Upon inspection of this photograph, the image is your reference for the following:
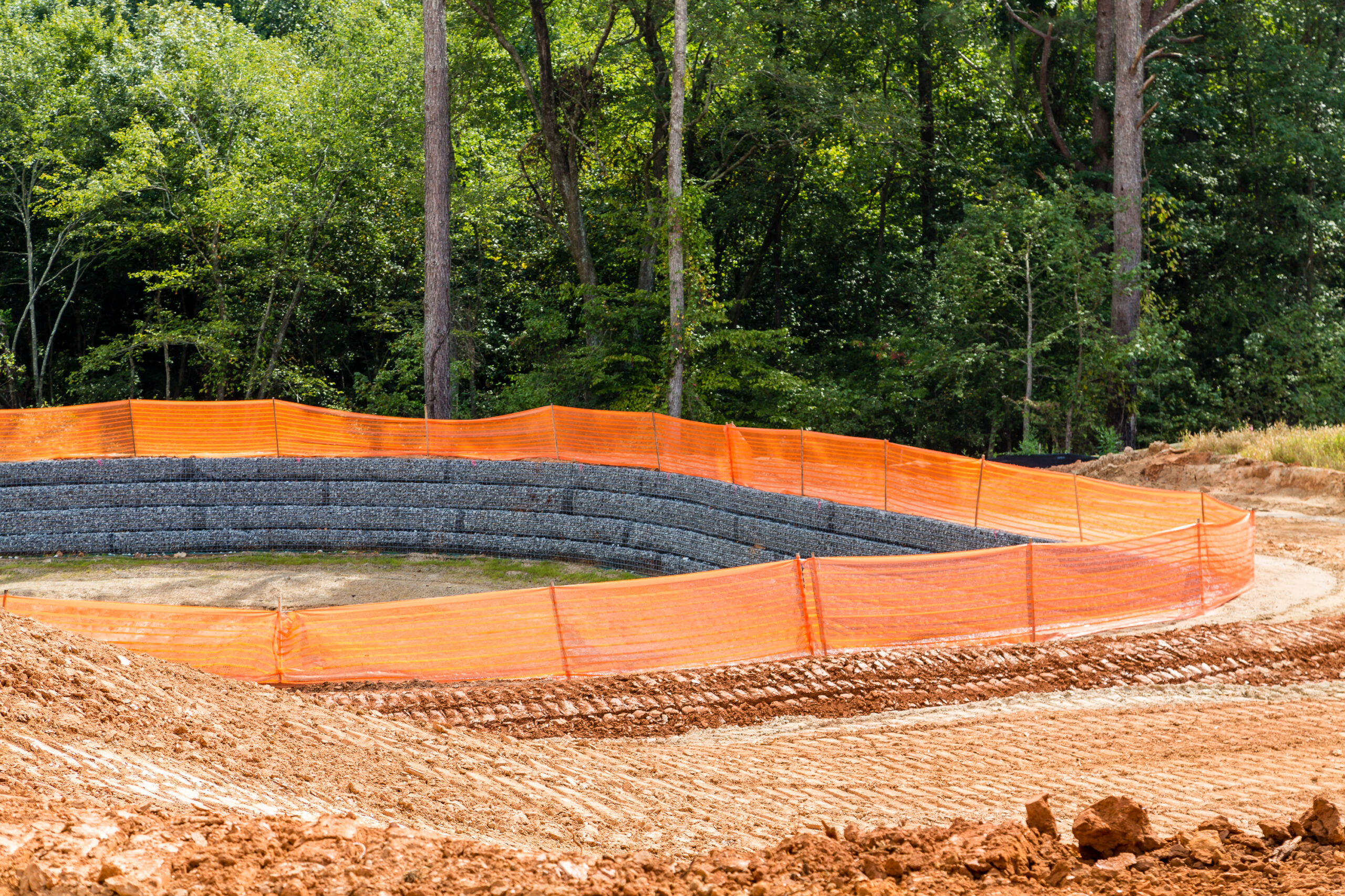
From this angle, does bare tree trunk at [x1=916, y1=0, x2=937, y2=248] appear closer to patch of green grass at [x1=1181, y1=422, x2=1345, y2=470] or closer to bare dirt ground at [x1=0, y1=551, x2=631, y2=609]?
patch of green grass at [x1=1181, y1=422, x2=1345, y2=470]

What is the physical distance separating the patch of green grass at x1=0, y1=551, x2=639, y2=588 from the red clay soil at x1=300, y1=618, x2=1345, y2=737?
6.03 meters

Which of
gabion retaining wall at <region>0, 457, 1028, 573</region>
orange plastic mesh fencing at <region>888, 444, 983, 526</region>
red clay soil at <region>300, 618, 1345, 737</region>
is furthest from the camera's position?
gabion retaining wall at <region>0, 457, 1028, 573</region>

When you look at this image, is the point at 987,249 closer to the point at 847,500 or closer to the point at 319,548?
the point at 847,500

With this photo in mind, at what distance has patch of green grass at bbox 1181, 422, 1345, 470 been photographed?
1755 cm

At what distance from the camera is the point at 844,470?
1380 centimetres

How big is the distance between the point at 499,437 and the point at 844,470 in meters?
6.46

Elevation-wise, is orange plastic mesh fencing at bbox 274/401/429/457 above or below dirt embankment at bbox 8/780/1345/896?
above

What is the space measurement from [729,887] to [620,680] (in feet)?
14.7

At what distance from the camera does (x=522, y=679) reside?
9.06 meters

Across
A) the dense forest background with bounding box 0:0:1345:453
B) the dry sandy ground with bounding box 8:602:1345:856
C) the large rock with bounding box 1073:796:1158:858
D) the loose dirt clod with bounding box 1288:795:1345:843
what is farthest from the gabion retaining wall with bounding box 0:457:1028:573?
the loose dirt clod with bounding box 1288:795:1345:843

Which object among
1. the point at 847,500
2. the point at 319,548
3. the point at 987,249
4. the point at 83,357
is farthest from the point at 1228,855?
the point at 83,357

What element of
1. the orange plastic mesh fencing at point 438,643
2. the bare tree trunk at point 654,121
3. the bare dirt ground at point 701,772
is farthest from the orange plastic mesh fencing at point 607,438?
the bare tree trunk at point 654,121

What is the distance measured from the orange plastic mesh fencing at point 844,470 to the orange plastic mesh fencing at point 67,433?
38.1ft

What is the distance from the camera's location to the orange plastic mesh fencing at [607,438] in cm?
1641
